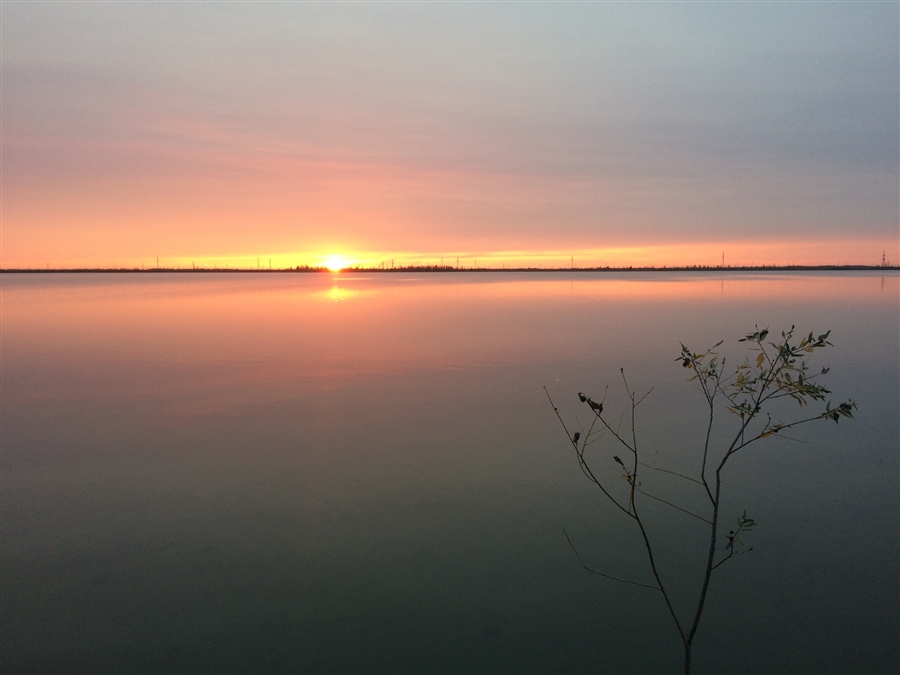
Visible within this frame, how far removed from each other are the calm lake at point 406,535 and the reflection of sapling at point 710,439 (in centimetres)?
14

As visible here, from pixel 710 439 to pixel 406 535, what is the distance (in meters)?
3.97

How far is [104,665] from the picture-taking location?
3.57 m

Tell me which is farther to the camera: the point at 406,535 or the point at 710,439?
the point at 710,439

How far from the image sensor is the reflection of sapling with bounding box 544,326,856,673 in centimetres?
281

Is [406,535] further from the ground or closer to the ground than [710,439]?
closer to the ground

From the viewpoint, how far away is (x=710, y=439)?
7.08m

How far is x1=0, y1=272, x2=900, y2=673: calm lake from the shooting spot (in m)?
3.77

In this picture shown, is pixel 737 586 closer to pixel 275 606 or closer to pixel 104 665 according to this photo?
pixel 275 606

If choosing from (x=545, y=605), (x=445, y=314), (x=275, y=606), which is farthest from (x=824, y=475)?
(x=445, y=314)

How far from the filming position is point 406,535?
196 inches

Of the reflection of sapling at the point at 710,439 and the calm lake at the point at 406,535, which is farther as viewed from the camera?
the calm lake at the point at 406,535

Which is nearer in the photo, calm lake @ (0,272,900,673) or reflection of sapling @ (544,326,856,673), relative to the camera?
reflection of sapling @ (544,326,856,673)

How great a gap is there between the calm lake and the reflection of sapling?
143mm

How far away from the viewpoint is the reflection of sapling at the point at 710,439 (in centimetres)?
281
